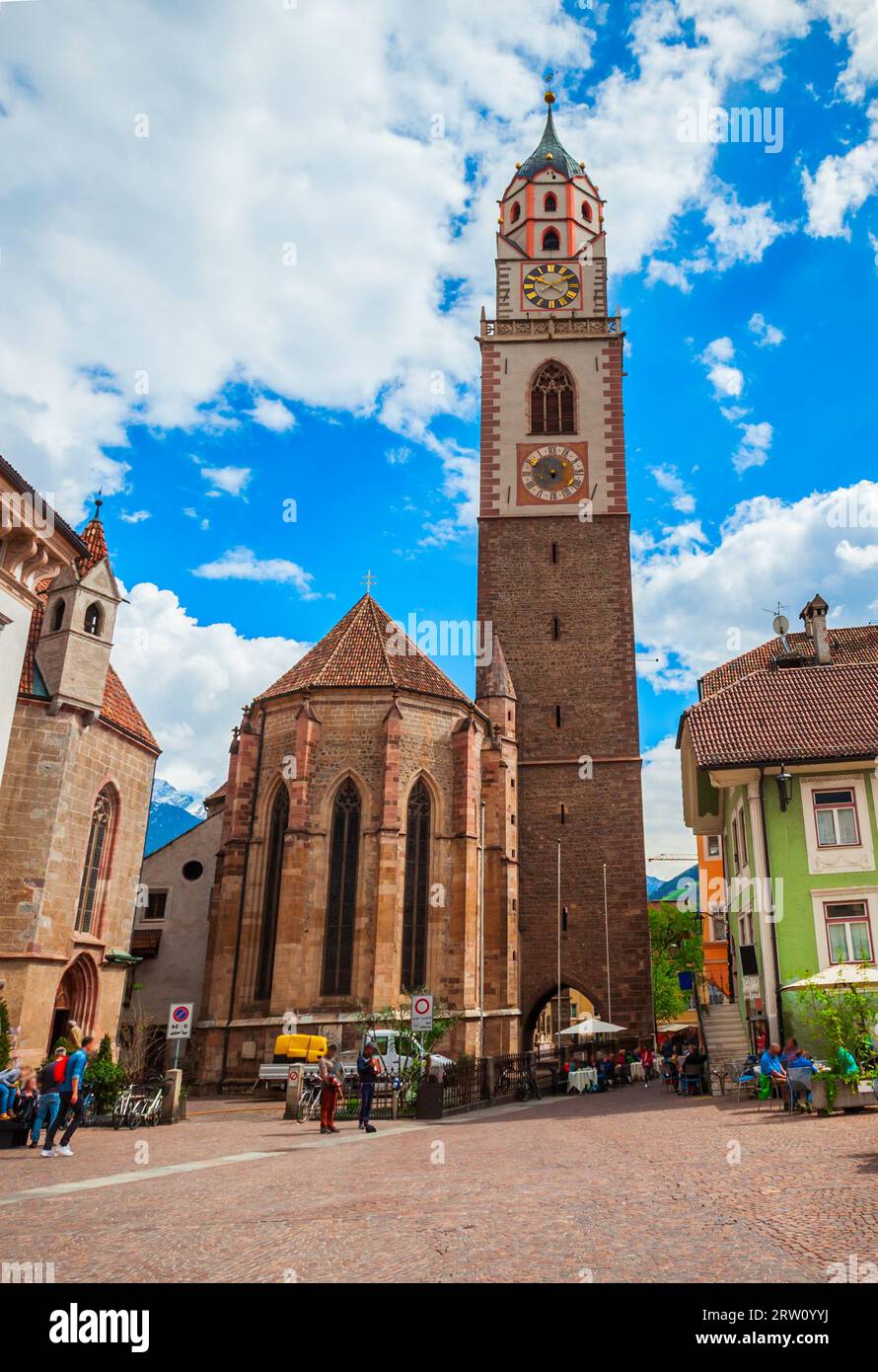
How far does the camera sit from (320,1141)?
50.9 feet

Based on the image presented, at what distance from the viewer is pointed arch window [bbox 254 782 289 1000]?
97.1 feet

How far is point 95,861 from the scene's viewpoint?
969 inches

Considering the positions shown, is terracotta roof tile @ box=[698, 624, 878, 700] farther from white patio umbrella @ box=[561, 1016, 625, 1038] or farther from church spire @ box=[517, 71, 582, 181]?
church spire @ box=[517, 71, 582, 181]

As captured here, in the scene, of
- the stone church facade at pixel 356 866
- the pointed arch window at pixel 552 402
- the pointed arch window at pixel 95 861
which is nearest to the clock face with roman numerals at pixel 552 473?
the pointed arch window at pixel 552 402

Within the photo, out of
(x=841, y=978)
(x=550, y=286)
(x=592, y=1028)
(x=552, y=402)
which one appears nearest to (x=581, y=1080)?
(x=592, y=1028)

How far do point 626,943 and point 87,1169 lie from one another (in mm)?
25678

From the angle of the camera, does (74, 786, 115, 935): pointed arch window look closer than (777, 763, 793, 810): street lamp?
No

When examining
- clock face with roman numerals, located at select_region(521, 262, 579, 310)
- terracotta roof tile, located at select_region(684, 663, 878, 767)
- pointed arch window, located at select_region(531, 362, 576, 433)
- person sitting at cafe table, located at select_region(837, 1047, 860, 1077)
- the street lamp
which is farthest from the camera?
clock face with roman numerals, located at select_region(521, 262, 579, 310)

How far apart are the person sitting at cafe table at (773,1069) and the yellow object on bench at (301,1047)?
41.6 feet

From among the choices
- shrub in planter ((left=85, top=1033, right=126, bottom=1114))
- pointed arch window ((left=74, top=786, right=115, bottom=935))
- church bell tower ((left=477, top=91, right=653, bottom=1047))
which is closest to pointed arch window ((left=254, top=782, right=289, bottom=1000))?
pointed arch window ((left=74, top=786, right=115, bottom=935))

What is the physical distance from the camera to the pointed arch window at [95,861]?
938 inches

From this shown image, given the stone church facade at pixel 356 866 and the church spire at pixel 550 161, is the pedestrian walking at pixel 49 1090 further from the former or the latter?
the church spire at pixel 550 161

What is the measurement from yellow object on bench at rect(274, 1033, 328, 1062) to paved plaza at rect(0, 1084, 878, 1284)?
11483 millimetres
